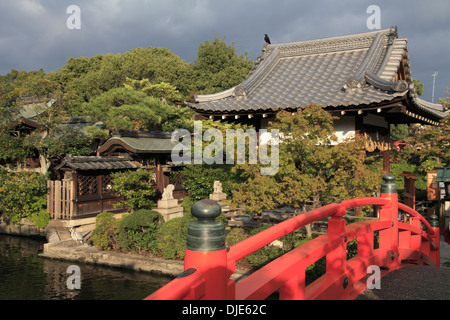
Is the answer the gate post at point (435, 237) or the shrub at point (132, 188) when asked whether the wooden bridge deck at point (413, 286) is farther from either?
the shrub at point (132, 188)

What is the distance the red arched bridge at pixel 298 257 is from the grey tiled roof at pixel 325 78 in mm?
5205

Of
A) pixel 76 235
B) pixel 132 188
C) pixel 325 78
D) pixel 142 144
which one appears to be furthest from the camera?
pixel 142 144

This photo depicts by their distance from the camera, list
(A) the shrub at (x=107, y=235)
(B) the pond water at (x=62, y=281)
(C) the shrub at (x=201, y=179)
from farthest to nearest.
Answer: (C) the shrub at (x=201, y=179)
(A) the shrub at (x=107, y=235)
(B) the pond water at (x=62, y=281)

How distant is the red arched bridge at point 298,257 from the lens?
6.10ft

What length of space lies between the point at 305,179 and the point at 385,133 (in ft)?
18.5

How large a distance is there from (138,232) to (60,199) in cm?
430

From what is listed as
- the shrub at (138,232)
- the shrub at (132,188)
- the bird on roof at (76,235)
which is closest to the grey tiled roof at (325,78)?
the shrub at (138,232)

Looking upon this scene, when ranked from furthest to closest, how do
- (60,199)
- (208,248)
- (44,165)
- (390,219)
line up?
(44,165) < (60,199) < (390,219) < (208,248)

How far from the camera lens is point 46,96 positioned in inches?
718

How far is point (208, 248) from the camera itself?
187cm

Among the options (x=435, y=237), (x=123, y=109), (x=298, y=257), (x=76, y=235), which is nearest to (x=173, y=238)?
(x=76, y=235)

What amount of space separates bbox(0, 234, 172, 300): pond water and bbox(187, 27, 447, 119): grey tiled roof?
5.71 meters

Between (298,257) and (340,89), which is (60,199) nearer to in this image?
(340,89)

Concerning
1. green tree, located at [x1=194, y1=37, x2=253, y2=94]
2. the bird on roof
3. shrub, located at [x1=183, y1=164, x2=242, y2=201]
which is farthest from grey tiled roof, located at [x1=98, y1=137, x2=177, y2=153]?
green tree, located at [x1=194, y1=37, x2=253, y2=94]
